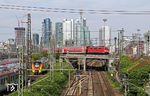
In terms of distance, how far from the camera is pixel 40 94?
33.1 metres

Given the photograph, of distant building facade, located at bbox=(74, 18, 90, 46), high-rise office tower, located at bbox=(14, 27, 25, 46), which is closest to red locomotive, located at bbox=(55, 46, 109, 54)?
distant building facade, located at bbox=(74, 18, 90, 46)

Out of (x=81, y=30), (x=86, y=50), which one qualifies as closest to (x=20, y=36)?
(x=81, y=30)

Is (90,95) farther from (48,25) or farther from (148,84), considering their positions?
A: (48,25)

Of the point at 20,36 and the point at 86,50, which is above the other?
the point at 20,36

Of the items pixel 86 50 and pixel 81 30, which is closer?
pixel 81 30

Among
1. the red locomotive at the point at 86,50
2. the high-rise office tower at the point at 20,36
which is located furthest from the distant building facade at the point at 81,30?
the high-rise office tower at the point at 20,36

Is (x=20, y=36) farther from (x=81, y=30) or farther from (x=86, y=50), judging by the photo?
(x=86, y=50)

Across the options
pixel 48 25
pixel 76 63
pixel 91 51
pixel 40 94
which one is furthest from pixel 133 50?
pixel 40 94

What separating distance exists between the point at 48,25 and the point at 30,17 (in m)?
27.6

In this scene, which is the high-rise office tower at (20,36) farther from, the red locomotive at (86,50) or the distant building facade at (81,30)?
the red locomotive at (86,50)

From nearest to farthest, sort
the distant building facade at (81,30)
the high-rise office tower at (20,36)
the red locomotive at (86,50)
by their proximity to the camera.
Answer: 1. the high-rise office tower at (20,36)
2. the distant building facade at (81,30)
3. the red locomotive at (86,50)

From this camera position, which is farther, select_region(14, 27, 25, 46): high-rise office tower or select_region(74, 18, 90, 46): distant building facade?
select_region(74, 18, 90, 46): distant building facade

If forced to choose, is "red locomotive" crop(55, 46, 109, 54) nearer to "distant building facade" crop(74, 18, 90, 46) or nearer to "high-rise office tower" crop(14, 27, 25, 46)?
"distant building facade" crop(74, 18, 90, 46)

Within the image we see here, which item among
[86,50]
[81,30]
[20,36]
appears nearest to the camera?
[20,36]
